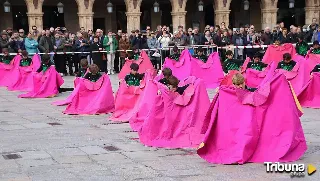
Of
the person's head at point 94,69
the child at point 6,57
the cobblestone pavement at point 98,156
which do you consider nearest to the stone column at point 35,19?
the child at point 6,57

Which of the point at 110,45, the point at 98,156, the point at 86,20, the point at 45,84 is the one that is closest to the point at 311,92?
the point at 98,156

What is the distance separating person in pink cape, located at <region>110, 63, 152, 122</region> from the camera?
11492mm

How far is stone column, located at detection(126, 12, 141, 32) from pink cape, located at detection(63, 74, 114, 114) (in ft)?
56.1

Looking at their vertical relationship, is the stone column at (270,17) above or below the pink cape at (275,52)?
above

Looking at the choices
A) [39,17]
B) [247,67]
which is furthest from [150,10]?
[247,67]

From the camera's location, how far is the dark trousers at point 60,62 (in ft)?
68.2

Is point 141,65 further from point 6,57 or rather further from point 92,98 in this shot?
point 92,98

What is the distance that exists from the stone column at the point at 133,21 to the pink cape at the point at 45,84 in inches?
557

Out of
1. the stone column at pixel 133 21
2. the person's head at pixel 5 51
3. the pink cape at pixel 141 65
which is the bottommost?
the pink cape at pixel 141 65

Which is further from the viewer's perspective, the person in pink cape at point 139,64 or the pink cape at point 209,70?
the person in pink cape at point 139,64

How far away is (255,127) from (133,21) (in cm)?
2267

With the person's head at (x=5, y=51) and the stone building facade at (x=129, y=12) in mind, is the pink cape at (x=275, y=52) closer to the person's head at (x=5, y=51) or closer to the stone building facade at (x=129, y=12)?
the person's head at (x=5, y=51)

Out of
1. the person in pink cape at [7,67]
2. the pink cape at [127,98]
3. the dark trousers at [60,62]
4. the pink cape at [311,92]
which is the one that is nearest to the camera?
the pink cape at [127,98]

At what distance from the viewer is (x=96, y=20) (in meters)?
31.8
